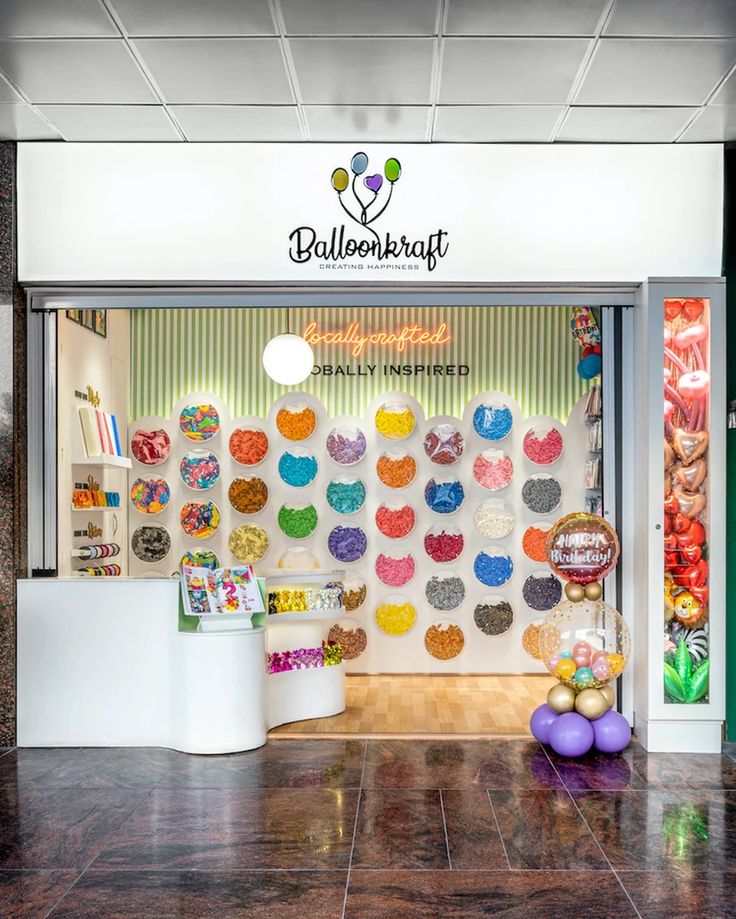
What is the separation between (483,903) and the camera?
3814 mm

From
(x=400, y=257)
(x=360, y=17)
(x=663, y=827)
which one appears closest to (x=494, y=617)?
(x=400, y=257)

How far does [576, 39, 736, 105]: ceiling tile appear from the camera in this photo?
4960 millimetres

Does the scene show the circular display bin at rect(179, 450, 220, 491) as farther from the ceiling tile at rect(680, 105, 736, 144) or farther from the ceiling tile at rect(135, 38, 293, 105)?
the ceiling tile at rect(680, 105, 736, 144)

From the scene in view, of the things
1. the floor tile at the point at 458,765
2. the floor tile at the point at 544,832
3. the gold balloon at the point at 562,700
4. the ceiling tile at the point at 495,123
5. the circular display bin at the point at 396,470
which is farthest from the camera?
the circular display bin at the point at 396,470

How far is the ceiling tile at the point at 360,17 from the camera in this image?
4.53 meters

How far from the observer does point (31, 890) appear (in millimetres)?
3967

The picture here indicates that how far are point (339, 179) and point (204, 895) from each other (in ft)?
13.6

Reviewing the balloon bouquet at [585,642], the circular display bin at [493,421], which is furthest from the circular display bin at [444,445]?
the balloon bouquet at [585,642]

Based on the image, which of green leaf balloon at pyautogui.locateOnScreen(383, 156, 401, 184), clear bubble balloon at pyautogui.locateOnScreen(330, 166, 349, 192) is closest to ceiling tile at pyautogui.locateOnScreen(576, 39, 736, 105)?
green leaf balloon at pyautogui.locateOnScreen(383, 156, 401, 184)

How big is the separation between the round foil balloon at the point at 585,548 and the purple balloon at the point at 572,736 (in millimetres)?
829

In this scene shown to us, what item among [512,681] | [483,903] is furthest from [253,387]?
[483,903]

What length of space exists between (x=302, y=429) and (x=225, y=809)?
4.50m

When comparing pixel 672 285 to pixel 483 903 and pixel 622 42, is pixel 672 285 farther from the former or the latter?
pixel 483 903

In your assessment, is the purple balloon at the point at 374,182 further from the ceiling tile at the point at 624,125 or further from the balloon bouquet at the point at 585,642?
the balloon bouquet at the point at 585,642
